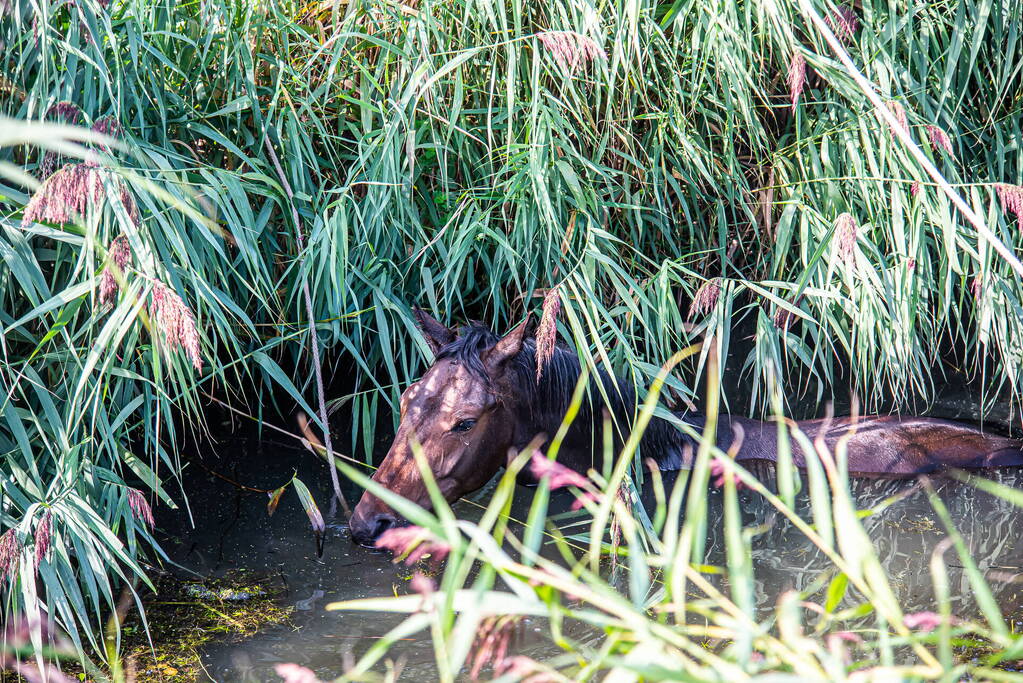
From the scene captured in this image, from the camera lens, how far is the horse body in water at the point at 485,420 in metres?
2.75

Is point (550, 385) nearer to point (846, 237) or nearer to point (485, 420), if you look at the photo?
point (485, 420)

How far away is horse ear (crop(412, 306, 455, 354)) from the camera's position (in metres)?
2.97

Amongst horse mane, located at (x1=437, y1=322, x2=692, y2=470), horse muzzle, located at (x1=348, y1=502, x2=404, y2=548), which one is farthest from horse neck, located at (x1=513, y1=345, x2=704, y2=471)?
horse muzzle, located at (x1=348, y1=502, x2=404, y2=548)

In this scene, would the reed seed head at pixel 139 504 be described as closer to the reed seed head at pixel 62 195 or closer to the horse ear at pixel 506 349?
the reed seed head at pixel 62 195

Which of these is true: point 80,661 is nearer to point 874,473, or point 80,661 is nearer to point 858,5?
point 874,473

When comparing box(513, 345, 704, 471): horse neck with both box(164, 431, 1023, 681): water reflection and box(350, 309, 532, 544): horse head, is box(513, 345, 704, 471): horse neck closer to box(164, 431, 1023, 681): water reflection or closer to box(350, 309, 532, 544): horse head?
box(350, 309, 532, 544): horse head

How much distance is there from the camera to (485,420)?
281 centimetres

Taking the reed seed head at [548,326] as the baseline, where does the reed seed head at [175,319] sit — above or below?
above

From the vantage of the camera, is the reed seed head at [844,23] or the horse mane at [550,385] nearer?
the horse mane at [550,385]

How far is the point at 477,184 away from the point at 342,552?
1401 millimetres

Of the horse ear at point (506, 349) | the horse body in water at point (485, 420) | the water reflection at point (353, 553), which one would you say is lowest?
the water reflection at point (353, 553)

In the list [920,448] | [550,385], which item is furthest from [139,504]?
[920,448]

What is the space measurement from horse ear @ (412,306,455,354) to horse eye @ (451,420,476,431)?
11.8 inches

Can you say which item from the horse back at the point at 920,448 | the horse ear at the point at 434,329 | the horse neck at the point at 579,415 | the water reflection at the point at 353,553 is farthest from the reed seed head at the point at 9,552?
the horse back at the point at 920,448
